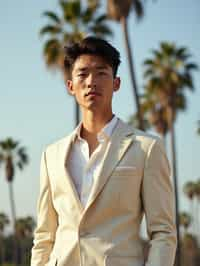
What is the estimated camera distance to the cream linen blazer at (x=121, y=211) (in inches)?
115

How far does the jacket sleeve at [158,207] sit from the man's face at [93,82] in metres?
0.30

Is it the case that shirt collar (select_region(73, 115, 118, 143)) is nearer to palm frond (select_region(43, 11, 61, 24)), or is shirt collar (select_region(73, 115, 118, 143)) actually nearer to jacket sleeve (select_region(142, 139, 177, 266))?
jacket sleeve (select_region(142, 139, 177, 266))

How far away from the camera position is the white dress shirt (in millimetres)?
3025

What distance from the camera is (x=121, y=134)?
3.15m

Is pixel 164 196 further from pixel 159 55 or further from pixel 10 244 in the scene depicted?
pixel 10 244

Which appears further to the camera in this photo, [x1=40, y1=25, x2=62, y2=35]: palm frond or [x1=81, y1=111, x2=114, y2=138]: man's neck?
[x1=40, y1=25, x2=62, y2=35]: palm frond

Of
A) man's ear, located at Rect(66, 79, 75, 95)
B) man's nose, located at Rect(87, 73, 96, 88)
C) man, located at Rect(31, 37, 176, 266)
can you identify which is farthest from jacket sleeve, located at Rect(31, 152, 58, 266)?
man's nose, located at Rect(87, 73, 96, 88)

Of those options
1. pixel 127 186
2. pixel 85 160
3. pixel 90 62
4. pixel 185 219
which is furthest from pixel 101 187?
pixel 185 219

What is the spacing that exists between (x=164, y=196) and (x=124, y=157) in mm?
237

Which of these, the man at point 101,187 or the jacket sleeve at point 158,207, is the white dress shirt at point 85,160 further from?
the jacket sleeve at point 158,207

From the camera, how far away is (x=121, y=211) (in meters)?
2.95

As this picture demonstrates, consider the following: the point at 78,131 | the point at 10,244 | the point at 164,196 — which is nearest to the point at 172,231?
the point at 164,196

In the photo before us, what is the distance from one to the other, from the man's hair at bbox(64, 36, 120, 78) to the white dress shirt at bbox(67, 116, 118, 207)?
26cm

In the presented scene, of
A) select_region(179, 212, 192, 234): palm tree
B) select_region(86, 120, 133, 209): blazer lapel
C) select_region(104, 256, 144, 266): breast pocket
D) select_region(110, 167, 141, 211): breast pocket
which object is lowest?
select_region(179, 212, 192, 234): palm tree
